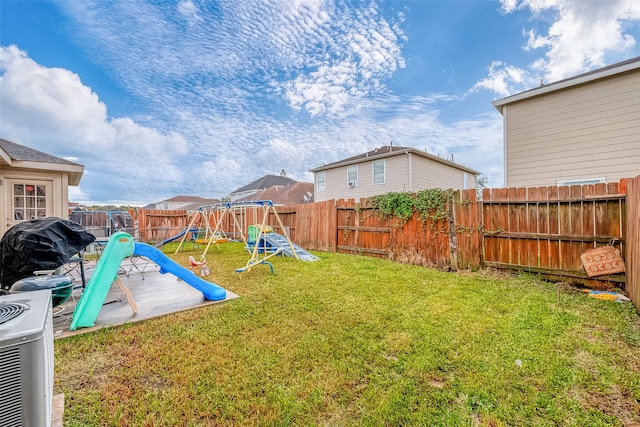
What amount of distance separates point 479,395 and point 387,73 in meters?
12.3

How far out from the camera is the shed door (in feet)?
25.0

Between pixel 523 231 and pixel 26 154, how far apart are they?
42.7 feet

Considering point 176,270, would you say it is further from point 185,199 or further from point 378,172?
point 185,199

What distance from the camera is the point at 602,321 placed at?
3395mm

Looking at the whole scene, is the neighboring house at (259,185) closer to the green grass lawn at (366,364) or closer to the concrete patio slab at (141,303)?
the concrete patio slab at (141,303)

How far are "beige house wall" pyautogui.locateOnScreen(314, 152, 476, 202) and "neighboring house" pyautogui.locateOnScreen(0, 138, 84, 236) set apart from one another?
12.1 metres

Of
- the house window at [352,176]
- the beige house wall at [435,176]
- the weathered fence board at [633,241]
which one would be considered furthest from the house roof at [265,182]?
the weathered fence board at [633,241]

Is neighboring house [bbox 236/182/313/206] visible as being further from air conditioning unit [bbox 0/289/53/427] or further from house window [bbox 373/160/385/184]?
air conditioning unit [bbox 0/289/53/427]

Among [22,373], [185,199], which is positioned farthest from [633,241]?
[185,199]

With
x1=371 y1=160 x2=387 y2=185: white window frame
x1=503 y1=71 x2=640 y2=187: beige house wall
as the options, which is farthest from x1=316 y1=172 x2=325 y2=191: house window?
x1=503 y1=71 x2=640 y2=187: beige house wall

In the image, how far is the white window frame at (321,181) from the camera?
17859 mm

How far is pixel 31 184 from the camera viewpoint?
7.96 metres

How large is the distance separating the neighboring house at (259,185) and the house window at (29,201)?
22.8m

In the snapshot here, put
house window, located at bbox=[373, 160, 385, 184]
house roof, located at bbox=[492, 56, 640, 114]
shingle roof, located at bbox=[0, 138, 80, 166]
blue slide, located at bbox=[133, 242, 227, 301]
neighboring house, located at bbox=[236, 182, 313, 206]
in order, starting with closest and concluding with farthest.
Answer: blue slide, located at bbox=[133, 242, 227, 301], house roof, located at bbox=[492, 56, 640, 114], shingle roof, located at bbox=[0, 138, 80, 166], house window, located at bbox=[373, 160, 385, 184], neighboring house, located at bbox=[236, 182, 313, 206]
